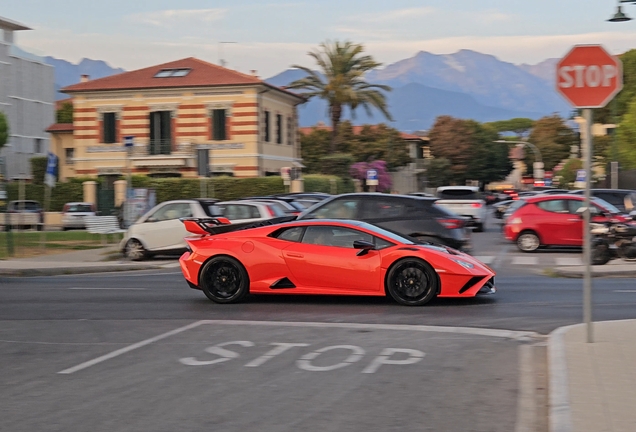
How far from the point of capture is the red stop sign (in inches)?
343

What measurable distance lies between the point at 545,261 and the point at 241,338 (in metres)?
13.4

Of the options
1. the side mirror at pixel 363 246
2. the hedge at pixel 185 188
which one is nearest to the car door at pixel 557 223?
the side mirror at pixel 363 246

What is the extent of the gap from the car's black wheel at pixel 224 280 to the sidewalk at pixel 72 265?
7.92 metres

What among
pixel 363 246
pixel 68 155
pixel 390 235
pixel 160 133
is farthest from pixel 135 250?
pixel 68 155

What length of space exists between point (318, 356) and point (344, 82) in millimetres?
54811

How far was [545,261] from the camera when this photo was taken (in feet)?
73.0

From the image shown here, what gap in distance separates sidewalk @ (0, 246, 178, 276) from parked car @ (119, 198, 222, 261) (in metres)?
0.34

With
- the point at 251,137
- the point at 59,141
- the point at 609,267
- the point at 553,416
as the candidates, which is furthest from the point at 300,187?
the point at 553,416

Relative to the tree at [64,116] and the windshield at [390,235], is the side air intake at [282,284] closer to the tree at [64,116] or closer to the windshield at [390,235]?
the windshield at [390,235]

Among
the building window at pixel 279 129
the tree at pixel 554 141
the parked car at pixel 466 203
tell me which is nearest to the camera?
the parked car at pixel 466 203

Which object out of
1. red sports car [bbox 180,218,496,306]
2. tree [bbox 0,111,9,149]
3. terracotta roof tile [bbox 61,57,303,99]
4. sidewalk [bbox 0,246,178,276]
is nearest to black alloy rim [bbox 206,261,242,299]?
red sports car [bbox 180,218,496,306]

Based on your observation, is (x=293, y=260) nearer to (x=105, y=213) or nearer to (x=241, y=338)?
(x=241, y=338)

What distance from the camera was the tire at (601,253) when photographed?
19859 mm

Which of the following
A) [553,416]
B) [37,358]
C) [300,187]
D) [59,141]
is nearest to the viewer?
[553,416]
